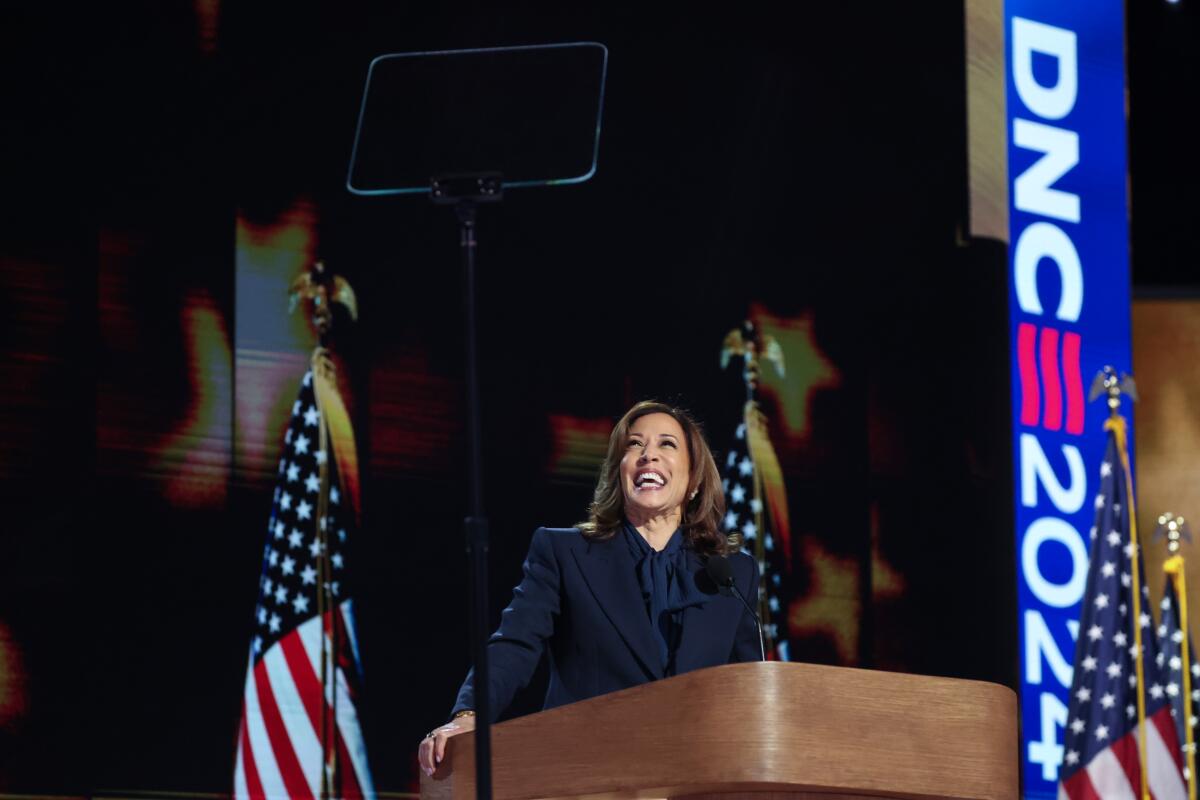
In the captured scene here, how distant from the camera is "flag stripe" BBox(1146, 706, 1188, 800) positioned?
6.05 m

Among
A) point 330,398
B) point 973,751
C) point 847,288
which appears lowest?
point 973,751

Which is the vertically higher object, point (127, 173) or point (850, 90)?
point (850, 90)

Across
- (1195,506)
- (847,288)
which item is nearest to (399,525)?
(847,288)

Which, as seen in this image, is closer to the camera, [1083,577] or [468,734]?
[468,734]

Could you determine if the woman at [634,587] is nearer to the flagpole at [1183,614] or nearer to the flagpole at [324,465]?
the flagpole at [324,465]

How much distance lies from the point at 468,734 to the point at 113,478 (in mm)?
3447

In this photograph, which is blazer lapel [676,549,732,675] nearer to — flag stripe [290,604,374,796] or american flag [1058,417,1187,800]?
flag stripe [290,604,374,796]

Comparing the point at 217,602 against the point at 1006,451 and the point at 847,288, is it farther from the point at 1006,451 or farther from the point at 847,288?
the point at 1006,451

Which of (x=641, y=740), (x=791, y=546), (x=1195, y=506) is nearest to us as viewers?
(x=641, y=740)

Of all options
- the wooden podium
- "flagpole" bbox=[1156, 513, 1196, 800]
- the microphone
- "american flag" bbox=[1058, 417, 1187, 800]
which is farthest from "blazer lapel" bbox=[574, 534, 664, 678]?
"flagpole" bbox=[1156, 513, 1196, 800]

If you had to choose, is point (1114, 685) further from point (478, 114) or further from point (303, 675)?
point (478, 114)

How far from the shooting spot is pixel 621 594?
2904 millimetres

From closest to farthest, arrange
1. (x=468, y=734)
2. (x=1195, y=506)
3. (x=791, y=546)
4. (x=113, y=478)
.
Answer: (x=468, y=734)
(x=113, y=478)
(x=791, y=546)
(x=1195, y=506)

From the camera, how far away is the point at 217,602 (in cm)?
555
